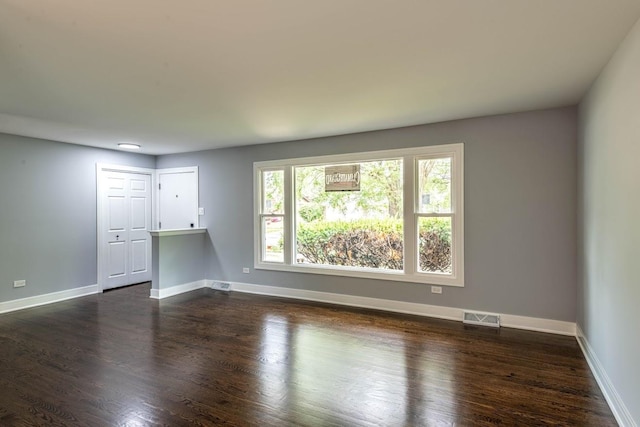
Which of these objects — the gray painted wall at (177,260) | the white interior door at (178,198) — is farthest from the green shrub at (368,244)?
the white interior door at (178,198)

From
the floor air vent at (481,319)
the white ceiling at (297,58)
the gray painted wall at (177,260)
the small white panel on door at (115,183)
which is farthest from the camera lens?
the small white panel on door at (115,183)

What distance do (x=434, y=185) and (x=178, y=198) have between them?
461 cm

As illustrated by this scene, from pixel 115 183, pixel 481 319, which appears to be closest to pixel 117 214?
pixel 115 183

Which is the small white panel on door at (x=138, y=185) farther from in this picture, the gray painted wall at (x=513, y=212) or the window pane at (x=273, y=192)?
the gray painted wall at (x=513, y=212)

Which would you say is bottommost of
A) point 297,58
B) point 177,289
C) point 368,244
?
point 177,289

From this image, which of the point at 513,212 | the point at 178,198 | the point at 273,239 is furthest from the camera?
the point at 178,198

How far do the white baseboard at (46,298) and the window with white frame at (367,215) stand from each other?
282cm

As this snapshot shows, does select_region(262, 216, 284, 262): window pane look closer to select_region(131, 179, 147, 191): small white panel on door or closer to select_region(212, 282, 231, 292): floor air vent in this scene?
select_region(212, 282, 231, 292): floor air vent

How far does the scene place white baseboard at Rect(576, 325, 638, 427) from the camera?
81.9 inches

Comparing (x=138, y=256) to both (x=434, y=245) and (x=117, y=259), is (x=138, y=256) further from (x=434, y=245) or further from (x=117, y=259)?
(x=434, y=245)

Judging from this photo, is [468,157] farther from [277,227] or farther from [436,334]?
[277,227]

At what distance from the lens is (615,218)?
91.2 inches

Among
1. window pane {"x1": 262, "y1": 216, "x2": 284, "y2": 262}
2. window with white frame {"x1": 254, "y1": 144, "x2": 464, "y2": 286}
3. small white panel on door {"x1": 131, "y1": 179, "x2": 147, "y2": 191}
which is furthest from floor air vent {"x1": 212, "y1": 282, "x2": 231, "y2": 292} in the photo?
small white panel on door {"x1": 131, "y1": 179, "x2": 147, "y2": 191}

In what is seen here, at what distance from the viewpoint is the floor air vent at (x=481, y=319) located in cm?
393
